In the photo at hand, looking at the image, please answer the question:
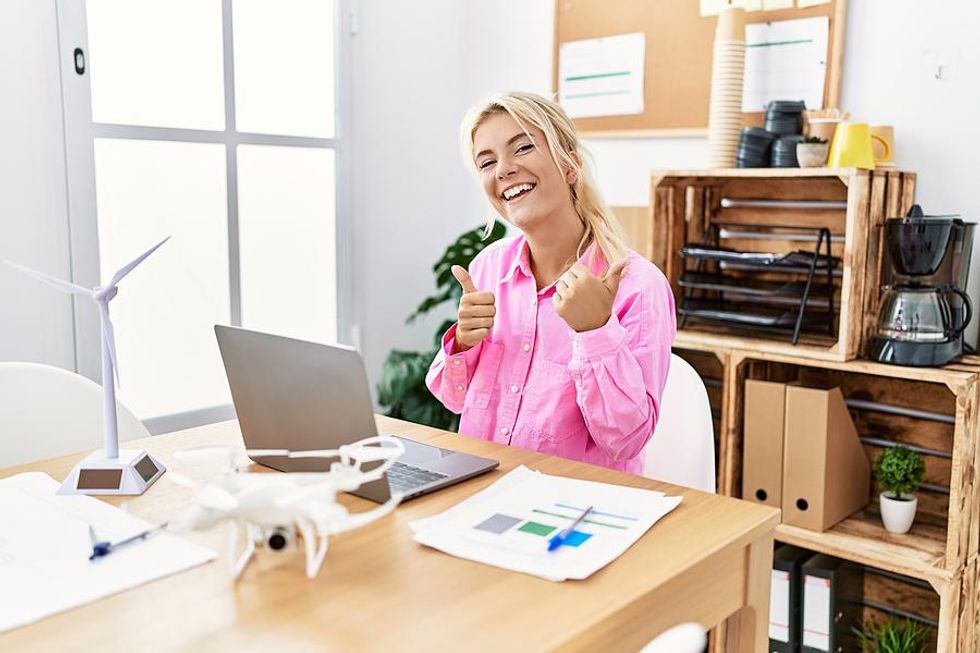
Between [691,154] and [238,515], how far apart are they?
2054 mm

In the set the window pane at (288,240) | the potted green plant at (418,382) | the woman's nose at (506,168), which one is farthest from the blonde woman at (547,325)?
the window pane at (288,240)

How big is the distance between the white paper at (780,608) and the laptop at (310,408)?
124cm

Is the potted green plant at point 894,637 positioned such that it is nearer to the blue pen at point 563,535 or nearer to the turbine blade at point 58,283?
the blue pen at point 563,535

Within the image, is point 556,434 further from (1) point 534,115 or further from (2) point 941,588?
(2) point 941,588

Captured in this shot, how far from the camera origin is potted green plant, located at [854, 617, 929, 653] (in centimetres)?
217

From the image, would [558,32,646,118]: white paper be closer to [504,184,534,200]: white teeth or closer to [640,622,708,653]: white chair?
[504,184,534,200]: white teeth

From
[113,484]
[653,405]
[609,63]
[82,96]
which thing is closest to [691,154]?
[609,63]

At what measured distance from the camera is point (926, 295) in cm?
203

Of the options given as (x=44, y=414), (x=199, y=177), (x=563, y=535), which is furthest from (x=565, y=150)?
(x=199, y=177)

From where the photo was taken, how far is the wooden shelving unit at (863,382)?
1.98 m

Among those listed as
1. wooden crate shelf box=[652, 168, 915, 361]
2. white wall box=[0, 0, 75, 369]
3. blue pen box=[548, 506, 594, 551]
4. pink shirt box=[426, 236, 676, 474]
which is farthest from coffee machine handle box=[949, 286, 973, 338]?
white wall box=[0, 0, 75, 369]

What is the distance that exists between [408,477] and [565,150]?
69 centimetres

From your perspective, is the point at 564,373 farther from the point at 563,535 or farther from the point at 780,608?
the point at 780,608

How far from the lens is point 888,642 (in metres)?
2.19
